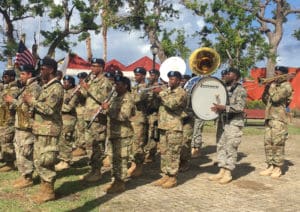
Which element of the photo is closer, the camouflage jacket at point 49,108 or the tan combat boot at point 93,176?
the camouflage jacket at point 49,108

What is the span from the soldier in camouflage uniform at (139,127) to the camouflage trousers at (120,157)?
116 cm

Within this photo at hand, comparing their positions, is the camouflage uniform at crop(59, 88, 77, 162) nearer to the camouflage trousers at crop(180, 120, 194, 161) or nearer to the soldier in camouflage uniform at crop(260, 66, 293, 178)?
the camouflage trousers at crop(180, 120, 194, 161)

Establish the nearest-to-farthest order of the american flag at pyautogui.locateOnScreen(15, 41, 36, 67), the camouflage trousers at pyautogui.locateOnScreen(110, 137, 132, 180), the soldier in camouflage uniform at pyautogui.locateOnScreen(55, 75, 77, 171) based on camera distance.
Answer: the camouflage trousers at pyautogui.locateOnScreen(110, 137, 132, 180), the soldier in camouflage uniform at pyautogui.locateOnScreen(55, 75, 77, 171), the american flag at pyautogui.locateOnScreen(15, 41, 36, 67)

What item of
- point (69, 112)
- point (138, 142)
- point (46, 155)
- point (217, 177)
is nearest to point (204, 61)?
point (138, 142)

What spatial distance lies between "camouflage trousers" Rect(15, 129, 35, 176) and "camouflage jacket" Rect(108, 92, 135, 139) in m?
1.41

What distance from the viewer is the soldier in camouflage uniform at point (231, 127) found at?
328 inches

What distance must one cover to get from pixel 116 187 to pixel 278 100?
3587mm

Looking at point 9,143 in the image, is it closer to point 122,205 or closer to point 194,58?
point 122,205

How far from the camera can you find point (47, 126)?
6.71m

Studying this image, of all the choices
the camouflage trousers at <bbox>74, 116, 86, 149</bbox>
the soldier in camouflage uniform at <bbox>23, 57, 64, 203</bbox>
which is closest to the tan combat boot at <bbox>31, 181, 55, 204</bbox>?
the soldier in camouflage uniform at <bbox>23, 57, 64, 203</bbox>

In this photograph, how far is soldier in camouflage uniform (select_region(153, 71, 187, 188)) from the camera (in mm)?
7684

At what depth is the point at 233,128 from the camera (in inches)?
332

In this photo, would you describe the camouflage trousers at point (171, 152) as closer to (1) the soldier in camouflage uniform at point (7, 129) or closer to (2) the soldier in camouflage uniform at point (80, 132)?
(2) the soldier in camouflage uniform at point (80, 132)

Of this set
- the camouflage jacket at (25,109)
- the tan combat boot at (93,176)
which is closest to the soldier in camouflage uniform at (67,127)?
the tan combat boot at (93,176)
